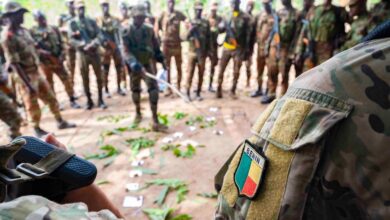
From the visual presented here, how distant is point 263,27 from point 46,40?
4907 millimetres

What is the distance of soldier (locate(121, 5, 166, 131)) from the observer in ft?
17.0

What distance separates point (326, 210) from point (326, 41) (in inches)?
212

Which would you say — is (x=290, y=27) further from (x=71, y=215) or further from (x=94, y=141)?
(x=71, y=215)

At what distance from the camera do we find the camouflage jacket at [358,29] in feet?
15.5

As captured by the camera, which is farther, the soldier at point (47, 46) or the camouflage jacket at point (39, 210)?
the soldier at point (47, 46)

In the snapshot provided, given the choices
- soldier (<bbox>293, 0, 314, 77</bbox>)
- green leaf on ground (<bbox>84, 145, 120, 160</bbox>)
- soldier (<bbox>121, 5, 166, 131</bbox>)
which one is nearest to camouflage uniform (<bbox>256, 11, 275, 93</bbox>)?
soldier (<bbox>293, 0, 314, 77</bbox>)

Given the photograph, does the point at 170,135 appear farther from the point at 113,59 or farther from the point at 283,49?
the point at 113,59

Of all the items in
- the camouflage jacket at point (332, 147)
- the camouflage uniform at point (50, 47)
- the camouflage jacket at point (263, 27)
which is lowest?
the camouflage uniform at point (50, 47)

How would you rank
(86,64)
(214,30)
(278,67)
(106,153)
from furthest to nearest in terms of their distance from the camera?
1. (214,30)
2. (86,64)
3. (278,67)
4. (106,153)

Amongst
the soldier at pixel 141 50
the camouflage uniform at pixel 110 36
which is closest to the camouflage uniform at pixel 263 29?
the soldier at pixel 141 50

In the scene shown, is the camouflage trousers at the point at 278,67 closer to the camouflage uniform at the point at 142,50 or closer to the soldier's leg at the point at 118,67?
the camouflage uniform at the point at 142,50

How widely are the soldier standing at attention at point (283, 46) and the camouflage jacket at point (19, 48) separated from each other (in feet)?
15.7

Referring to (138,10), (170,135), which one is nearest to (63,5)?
(138,10)

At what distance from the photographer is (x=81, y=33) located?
22.6 ft
